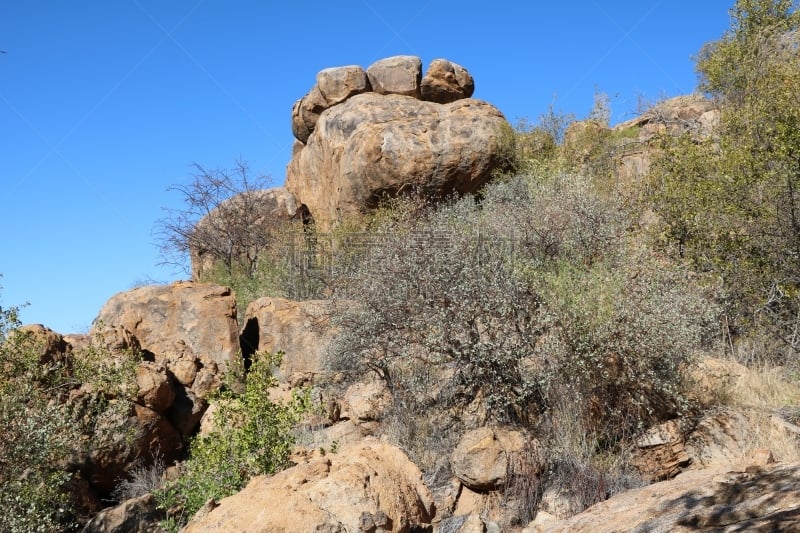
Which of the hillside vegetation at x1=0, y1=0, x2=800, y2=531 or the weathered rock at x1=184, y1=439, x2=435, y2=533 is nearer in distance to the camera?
the weathered rock at x1=184, y1=439, x2=435, y2=533

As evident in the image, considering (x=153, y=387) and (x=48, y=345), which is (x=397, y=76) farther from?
(x=48, y=345)

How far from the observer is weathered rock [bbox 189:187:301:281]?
22000mm

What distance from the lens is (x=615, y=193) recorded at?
642 inches

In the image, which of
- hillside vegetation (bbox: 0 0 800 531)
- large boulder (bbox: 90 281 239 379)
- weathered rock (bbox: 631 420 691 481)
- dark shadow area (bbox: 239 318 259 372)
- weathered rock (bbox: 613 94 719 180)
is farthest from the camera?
weathered rock (bbox: 613 94 719 180)

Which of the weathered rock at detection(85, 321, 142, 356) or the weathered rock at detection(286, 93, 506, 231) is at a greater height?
the weathered rock at detection(286, 93, 506, 231)

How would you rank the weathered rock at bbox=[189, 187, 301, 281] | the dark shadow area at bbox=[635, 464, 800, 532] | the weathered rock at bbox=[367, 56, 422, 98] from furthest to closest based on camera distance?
the weathered rock at bbox=[367, 56, 422, 98] → the weathered rock at bbox=[189, 187, 301, 281] → the dark shadow area at bbox=[635, 464, 800, 532]

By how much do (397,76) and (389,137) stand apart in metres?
3.44

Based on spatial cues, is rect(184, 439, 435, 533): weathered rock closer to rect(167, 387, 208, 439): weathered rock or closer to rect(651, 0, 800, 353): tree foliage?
rect(167, 387, 208, 439): weathered rock

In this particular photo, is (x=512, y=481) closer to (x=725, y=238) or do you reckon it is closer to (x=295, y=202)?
(x=725, y=238)

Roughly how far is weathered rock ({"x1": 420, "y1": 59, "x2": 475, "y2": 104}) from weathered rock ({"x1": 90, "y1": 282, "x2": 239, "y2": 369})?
1098 cm

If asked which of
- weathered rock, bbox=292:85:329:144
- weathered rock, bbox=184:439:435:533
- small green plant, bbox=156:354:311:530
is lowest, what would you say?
weathered rock, bbox=184:439:435:533

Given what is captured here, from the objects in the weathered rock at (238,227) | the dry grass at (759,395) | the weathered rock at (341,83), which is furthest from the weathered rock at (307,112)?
the dry grass at (759,395)

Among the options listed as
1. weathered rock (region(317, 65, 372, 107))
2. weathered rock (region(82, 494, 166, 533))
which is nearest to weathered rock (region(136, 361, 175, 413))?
weathered rock (region(82, 494, 166, 533))

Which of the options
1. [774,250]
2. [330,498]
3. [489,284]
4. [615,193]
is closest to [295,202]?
[615,193]
